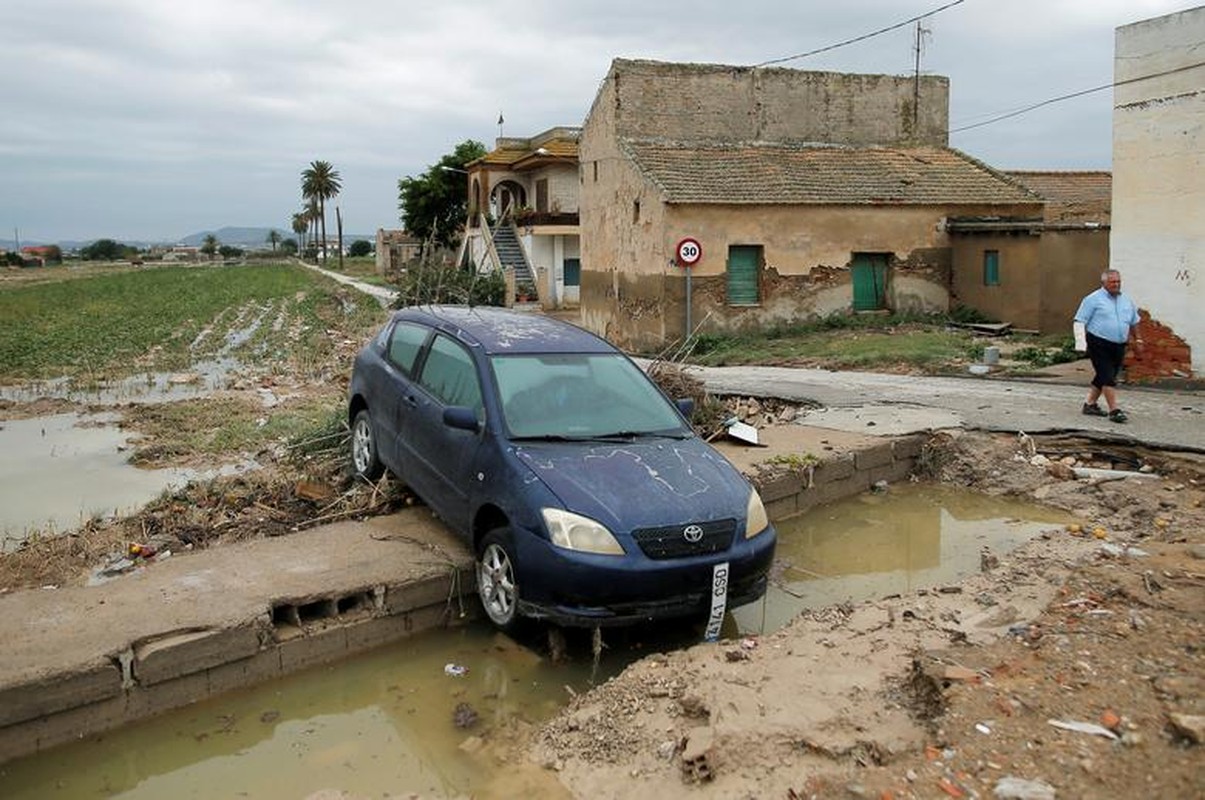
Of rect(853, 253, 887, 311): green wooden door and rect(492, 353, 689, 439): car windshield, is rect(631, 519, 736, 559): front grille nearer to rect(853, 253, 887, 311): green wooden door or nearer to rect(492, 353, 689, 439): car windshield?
rect(492, 353, 689, 439): car windshield

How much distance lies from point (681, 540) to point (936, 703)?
1.61 m

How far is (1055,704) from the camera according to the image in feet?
14.4

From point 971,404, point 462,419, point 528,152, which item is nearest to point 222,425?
point 462,419

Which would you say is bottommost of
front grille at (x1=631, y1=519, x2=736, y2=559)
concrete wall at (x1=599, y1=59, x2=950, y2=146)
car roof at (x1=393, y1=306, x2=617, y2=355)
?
front grille at (x1=631, y1=519, x2=736, y2=559)

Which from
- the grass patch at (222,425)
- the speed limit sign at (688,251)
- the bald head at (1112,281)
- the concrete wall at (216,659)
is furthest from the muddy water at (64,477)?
the speed limit sign at (688,251)

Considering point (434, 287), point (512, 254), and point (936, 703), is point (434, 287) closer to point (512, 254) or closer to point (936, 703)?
point (936, 703)

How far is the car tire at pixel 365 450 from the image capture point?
847 cm

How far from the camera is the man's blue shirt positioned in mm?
10734

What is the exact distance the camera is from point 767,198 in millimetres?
22266

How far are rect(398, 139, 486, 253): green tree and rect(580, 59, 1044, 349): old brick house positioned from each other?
96.3 feet

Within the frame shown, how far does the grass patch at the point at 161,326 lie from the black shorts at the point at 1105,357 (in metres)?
16.2

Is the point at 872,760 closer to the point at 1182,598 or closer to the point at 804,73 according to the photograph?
the point at 1182,598

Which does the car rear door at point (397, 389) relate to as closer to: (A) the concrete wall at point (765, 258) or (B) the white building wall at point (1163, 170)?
(B) the white building wall at point (1163, 170)

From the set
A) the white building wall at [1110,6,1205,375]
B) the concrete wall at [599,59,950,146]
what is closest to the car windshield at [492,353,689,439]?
the white building wall at [1110,6,1205,375]
